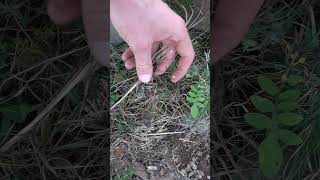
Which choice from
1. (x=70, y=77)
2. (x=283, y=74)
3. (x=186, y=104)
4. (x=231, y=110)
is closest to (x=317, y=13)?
(x=283, y=74)

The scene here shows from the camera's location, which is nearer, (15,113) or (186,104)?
(186,104)

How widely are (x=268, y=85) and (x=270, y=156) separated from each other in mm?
169

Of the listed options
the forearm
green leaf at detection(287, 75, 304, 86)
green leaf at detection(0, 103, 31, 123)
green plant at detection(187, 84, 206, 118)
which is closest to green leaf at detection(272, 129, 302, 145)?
green leaf at detection(287, 75, 304, 86)

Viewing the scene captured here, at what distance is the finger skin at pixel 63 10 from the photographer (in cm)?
117

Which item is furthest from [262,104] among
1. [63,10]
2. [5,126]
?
[5,126]

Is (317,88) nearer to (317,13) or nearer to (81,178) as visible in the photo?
(317,13)

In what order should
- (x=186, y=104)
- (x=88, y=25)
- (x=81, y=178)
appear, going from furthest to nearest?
(x=81, y=178) → (x=88, y=25) → (x=186, y=104)

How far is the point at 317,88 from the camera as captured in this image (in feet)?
4.29

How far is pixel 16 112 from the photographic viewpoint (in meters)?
1.30

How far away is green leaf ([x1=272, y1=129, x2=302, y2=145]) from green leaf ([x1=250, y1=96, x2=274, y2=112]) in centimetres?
6

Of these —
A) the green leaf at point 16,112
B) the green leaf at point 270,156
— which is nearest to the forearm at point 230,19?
the green leaf at point 270,156

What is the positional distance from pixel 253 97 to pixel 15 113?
579 mm

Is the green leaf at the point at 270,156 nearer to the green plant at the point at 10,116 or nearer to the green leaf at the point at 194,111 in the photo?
the green leaf at the point at 194,111

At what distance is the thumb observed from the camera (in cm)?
97
